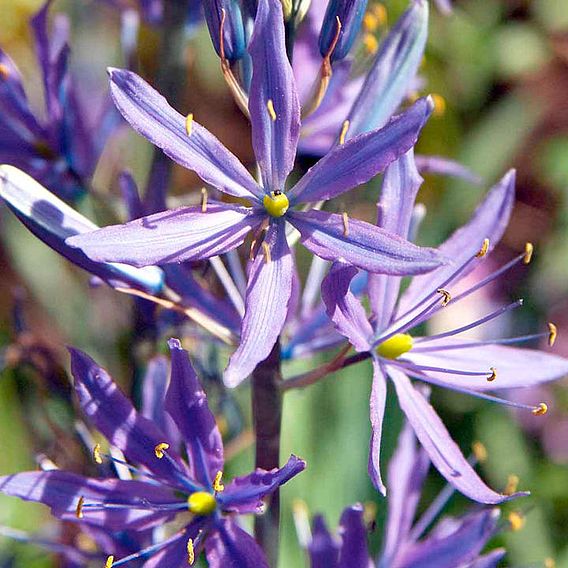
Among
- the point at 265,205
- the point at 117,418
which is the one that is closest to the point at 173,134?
the point at 265,205

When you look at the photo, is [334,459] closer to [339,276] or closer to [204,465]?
[204,465]

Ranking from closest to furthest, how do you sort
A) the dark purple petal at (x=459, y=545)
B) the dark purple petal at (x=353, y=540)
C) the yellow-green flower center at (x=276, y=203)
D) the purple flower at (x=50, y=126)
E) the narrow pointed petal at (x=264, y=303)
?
the narrow pointed petal at (x=264, y=303) → the yellow-green flower center at (x=276, y=203) → the dark purple petal at (x=353, y=540) → the dark purple petal at (x=459, y=545) → the purple flower at (x=50, y=126)

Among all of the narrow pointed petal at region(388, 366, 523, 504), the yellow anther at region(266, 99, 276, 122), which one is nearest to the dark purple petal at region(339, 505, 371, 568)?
the narrow pointed petal at region(388, 366, 523, 504)

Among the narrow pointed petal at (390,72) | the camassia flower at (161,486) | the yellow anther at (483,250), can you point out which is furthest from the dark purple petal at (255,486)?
the narrow pointed petal at (390,72)

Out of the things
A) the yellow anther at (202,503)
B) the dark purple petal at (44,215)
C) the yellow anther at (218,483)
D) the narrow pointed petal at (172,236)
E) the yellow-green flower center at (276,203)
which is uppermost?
the dark purple petal at (44,215)

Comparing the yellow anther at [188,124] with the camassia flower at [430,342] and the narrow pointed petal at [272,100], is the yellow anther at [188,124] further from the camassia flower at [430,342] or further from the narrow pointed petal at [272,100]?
→ the camassia flower at [430,342]

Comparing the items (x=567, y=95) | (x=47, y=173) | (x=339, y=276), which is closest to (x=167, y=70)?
(x=47, y=173)

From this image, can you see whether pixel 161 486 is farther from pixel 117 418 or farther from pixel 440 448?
pixel 440 448
